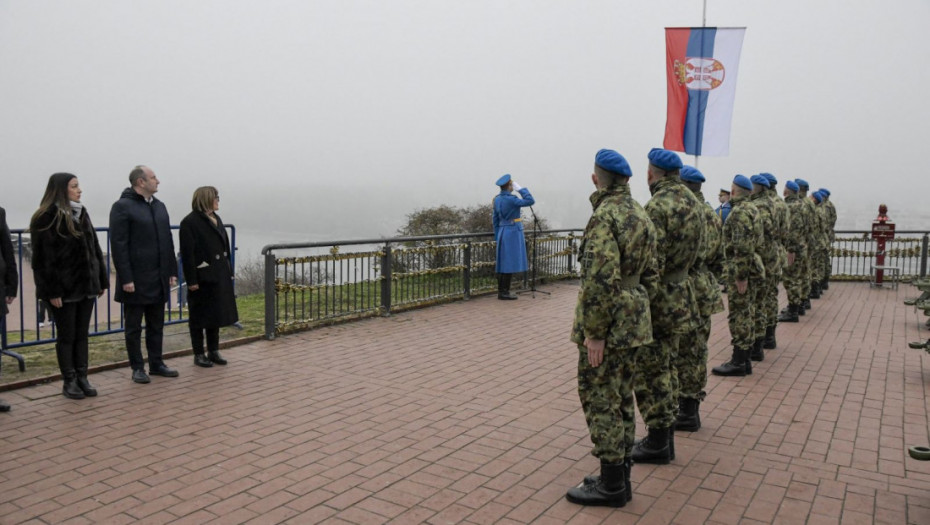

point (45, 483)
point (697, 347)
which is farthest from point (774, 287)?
point (45, 483)

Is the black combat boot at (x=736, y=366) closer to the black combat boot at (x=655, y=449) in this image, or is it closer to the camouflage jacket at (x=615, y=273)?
the black combat boot at (x=655, y=449)

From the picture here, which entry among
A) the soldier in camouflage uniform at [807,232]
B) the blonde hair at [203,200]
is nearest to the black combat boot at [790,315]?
the soldier in camouflage uniform at [807,232]

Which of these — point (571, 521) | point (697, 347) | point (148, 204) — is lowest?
point (571, 521)

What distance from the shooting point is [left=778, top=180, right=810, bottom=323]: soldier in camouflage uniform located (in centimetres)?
992

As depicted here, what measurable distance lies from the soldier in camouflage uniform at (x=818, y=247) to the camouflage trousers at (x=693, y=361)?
7922mm

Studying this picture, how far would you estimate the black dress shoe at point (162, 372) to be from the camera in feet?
22.0

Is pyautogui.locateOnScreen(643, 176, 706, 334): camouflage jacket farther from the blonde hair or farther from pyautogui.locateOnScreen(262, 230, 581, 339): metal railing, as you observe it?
pyautogui.locateOnScreen(262, 230, 581, 339): metal railing

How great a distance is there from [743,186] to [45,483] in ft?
21.9

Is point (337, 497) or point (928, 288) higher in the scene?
point (928, 288)

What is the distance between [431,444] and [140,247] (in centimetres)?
343

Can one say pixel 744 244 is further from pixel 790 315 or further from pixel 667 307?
pixel 790 315

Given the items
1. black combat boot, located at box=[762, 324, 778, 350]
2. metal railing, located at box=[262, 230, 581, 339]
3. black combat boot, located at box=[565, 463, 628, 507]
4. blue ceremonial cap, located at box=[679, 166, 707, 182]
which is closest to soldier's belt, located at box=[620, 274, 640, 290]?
black combat boot, located at box=[565, 463, 628, 507]

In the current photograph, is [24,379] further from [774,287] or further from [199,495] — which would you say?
[774,287]

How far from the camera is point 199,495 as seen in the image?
4070 mm
